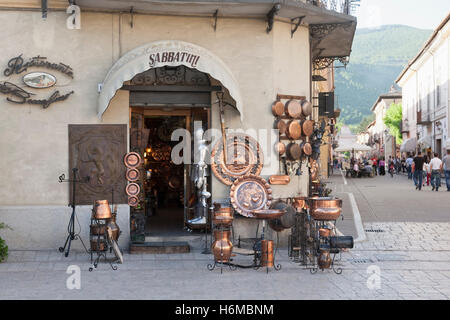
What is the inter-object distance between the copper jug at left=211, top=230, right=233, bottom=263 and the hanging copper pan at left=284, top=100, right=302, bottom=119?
11.2 feet

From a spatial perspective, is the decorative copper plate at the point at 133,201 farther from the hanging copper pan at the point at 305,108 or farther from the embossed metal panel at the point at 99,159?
the hanging copper pan at the point at 305,108

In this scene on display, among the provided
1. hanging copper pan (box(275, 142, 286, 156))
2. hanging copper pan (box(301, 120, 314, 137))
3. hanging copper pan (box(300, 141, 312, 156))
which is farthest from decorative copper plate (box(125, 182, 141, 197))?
hanging copper pan (box(301, 120, 314, 137))

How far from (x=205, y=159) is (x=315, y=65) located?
6.74m

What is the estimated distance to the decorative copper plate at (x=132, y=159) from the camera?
36.9ft

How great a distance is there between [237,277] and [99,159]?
3907 mm

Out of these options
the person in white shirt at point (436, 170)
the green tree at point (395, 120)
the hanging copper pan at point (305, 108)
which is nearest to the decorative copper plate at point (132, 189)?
the hanging copper pan at point (305, 108)

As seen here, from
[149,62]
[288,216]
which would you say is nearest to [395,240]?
[288,216]

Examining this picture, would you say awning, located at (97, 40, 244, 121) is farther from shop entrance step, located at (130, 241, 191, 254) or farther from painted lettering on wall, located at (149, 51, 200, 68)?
shop entrance step, located at (130, 241, 191, 254)

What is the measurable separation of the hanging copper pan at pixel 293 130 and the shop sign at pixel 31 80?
4.29m

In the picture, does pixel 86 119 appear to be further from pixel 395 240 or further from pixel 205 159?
pixel 395 240

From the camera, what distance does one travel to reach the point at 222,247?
362 inches

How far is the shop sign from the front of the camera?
36.0 feet

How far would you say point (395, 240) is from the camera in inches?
488
